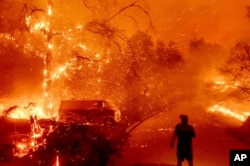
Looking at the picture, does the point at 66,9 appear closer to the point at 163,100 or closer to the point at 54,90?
the point at 54,90

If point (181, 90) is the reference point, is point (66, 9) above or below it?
above

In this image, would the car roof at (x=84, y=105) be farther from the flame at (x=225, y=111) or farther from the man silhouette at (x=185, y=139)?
the man silhouette at (x=185, y=139)

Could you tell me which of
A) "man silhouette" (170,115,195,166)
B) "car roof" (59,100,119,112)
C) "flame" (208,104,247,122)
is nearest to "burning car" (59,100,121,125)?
"car roof" (59,100,119,112)

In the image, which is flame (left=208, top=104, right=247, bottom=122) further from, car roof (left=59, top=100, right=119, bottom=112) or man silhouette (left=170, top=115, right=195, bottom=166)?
man silhouette (left=170, top=115, right=195, bottom=166)

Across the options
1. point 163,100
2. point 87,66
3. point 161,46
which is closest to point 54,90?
point 87,66

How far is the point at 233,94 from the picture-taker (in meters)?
30.0

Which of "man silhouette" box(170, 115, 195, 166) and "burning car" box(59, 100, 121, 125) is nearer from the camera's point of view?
"man silhouette" box(170, 115, 195, 166)

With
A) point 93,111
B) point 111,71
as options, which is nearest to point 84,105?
point 93,111

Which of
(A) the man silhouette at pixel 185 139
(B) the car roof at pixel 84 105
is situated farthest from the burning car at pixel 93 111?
(A) the man silhouette at pixel 185 139

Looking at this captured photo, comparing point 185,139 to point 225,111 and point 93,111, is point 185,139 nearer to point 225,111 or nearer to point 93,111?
point 93,111

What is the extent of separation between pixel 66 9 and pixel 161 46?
1172 cm

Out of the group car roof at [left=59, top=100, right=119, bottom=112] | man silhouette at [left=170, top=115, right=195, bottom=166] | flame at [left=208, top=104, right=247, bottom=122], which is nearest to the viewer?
man silhouette at [left=170, top=115, right=195, bottom=166]

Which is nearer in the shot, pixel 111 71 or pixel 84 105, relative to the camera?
pixel 84 105

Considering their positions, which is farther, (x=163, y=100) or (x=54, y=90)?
(x=163, y=100)
